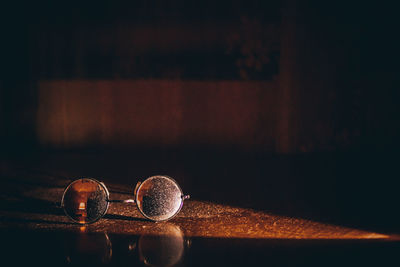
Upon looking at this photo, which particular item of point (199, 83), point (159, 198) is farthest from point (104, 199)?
point (199, 83)

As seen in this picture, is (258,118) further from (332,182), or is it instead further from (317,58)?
(332,182)

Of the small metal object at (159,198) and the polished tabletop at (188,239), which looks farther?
the small metal object at (159,198)

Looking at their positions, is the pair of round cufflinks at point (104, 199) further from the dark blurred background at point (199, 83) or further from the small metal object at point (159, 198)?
the dark blurred background at point (199, 83)

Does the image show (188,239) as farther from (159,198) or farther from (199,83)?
(199,83)

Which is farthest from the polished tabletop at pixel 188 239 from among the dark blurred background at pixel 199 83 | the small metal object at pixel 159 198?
the dark blurred background at pixel 199 83

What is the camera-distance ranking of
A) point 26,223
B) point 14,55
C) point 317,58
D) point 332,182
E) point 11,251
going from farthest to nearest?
point 14,55, point 317,58, point 332,182, point 26,223, point 11,251

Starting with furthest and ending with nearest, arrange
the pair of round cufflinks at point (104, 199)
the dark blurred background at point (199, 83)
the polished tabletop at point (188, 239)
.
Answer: the dark blurred background at point (199, 83)
the pair of round cufflinks at point (104, 199)
the polished tabletop at point (188, 239)

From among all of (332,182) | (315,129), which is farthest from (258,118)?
(332,182)
